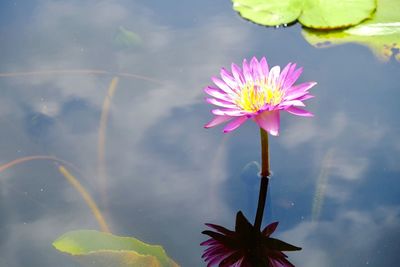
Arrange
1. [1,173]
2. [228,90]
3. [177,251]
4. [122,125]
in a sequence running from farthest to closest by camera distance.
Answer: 1. [122,125]
2. [1,173]
3. [228,90]
4. [177,251]

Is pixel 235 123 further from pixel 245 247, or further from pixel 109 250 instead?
pixel 109 250

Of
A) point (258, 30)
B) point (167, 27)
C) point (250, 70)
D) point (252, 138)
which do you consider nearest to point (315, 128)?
point (252, 138)

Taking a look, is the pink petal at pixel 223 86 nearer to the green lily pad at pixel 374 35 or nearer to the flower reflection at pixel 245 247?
the flower reflection at pixel 245 247

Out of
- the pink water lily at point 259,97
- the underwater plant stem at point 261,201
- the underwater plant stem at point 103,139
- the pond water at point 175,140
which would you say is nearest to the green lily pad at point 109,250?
the pond water at point 175,140

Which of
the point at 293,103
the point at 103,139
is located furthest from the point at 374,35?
the point at 103,139

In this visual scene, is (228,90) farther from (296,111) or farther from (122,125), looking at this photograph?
(122,125)

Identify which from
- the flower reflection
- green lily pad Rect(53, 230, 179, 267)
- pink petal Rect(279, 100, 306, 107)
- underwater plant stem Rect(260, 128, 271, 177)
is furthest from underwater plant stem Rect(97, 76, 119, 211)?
pink petal Rect(279, 100, 306, 107)
